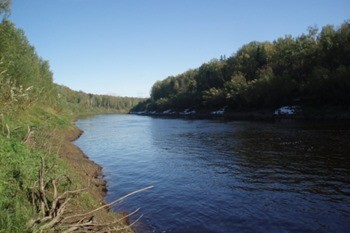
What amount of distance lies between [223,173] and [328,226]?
9.96 meters

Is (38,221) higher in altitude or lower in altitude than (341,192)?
higher

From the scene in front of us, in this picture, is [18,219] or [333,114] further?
[333,114]

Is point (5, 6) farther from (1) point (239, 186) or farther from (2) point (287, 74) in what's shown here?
(2) point (287, 74)

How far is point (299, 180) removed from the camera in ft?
63.0

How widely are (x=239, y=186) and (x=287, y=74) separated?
3146 inches

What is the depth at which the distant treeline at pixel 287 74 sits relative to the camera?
70250mm

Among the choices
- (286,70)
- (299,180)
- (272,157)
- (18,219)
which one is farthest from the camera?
(286,70)

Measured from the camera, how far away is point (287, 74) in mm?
90812

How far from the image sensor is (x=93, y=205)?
13.6m

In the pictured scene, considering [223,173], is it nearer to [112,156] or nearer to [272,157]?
[272,157]

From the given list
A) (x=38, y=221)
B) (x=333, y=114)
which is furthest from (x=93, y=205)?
(x=333, y=114)

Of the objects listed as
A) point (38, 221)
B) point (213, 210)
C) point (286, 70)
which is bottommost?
point (213, 210)

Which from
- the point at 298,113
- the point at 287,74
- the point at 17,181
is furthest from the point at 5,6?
the point at 287,74

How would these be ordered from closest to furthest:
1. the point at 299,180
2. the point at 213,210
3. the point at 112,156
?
the point at 213,210
the point at 299,180
the point at 112,156
